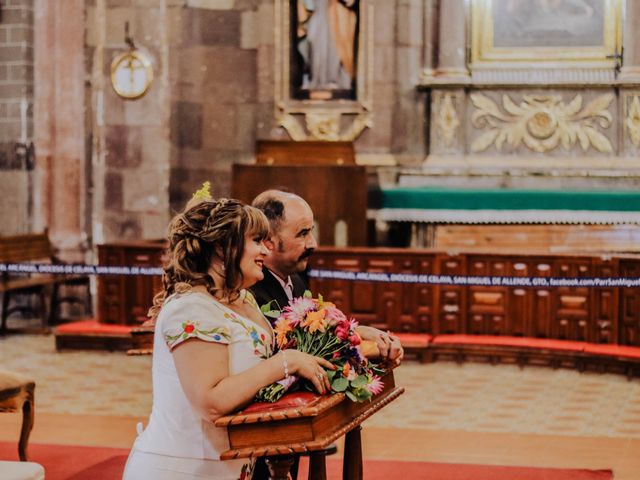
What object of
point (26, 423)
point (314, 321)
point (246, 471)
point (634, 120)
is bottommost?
point (26, 423)

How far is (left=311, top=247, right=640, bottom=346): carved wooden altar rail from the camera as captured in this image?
32.2 feet

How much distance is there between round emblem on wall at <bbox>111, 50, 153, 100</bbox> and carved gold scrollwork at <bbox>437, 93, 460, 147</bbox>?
307 centimetres

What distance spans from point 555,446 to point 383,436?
3.30 feet

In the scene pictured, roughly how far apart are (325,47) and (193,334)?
1018 cm

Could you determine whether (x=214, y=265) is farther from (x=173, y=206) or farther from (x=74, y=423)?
(x=173, y=206)

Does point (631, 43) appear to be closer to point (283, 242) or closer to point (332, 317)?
point (283, 242)

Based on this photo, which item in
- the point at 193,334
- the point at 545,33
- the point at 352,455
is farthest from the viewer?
the point at 545,33

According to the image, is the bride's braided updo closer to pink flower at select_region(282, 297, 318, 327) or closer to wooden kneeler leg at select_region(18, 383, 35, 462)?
pink flower at select_region(282, 297, 318, 327)

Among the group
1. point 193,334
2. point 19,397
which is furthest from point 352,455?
point 19,397

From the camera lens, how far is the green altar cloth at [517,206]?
11.6 m

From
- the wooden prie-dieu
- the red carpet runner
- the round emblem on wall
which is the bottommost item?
the red carpet runner

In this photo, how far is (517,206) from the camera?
38.7ft

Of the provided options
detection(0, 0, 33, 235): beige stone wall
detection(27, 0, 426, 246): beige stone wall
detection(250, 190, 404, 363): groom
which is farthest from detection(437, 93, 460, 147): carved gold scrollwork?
detection(250, 190, 404, 363): groom

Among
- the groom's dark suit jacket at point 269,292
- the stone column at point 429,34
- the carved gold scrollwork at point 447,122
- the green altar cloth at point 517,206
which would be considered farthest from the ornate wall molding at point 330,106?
the groom's dark suit jacket at point 269,292
